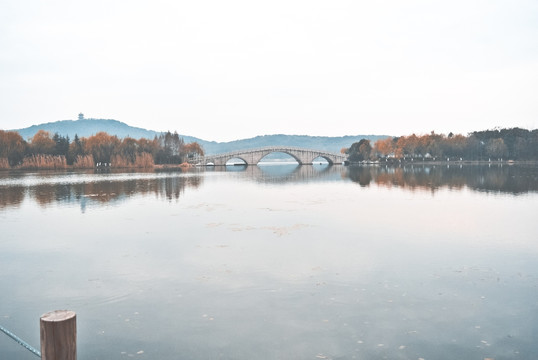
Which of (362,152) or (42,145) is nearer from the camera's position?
(42,145)

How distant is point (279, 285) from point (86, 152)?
10252 centimetres

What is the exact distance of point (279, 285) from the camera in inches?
396

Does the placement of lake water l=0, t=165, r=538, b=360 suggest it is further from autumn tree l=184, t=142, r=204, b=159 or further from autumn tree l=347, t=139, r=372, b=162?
autumn tree l=347, t=139, r=372, b=162

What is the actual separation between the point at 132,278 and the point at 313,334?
5354 millimetres

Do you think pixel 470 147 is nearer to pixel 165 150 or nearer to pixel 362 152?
pixel 362 152

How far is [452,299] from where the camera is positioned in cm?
906

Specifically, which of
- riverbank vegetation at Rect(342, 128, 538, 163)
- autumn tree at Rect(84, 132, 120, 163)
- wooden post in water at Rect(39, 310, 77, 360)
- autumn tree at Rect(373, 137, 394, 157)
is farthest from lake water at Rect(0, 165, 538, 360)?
autumn tree at Rect(373, 137, 394, 157)

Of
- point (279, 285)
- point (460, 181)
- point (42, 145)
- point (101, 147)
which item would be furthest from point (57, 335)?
point (101, 147)

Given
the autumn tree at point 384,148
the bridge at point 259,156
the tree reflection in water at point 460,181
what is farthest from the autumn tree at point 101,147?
the autumn tree at point 384,148

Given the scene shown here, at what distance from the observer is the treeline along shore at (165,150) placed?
89.5 metres

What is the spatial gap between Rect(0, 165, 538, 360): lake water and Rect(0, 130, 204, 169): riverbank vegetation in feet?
250

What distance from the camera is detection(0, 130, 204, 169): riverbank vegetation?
87.0 metres

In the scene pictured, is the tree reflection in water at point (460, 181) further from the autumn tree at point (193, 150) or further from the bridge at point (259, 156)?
the autumn tree at point (193, 150)

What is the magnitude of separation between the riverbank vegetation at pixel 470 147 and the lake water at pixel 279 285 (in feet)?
369
